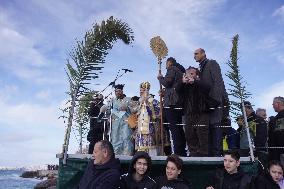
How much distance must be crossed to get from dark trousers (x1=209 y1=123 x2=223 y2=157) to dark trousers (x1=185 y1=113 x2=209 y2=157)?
0.17 metres

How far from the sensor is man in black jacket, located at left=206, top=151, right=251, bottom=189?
5746mm

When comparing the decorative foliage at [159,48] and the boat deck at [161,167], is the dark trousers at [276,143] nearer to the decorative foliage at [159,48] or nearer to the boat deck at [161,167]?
the boat deck at [161,167]

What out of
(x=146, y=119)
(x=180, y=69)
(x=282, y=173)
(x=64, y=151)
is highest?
(x=180, y=69)

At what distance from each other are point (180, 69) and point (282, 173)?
10.7ft

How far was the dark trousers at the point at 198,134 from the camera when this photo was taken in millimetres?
7105

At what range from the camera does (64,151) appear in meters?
6.41

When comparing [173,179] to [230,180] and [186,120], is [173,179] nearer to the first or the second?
[230,180]

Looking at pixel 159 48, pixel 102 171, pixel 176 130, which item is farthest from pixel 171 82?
pixel 102 171

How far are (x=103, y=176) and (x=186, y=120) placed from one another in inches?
104

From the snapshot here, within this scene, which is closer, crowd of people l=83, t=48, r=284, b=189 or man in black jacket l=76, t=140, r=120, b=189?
man in black jacket l=76, t=140, r=120, b=189

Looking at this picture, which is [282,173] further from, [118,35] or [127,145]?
[118,35]

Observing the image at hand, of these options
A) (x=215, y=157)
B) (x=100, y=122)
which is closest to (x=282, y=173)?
(x=215, y=157)

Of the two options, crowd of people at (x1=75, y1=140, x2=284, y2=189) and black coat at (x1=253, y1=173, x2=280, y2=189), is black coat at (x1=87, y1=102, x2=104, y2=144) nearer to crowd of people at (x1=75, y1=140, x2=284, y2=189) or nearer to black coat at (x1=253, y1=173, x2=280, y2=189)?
crowd of people at (x1=75, y1=140, x2=284, y2=189)

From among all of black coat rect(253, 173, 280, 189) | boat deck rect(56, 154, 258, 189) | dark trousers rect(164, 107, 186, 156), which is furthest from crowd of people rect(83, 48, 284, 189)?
black coat rect(253, 173, 280, 189)
